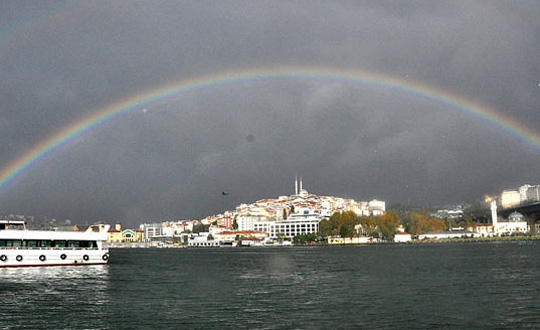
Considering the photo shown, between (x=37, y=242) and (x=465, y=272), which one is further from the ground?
(x=37, y=242)

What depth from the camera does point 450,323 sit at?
72.6ft

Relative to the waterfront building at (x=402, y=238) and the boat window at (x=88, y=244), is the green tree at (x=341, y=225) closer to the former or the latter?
the waterfront building at (x=402, y=238)

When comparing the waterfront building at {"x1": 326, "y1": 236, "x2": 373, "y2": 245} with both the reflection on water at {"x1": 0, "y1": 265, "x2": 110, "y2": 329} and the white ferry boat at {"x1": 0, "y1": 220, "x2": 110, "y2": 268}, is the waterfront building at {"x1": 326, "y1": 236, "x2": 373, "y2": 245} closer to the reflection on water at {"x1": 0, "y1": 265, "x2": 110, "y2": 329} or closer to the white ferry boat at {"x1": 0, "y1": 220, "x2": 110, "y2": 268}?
the white ferry boat at {"x1": 0, "y1": 220, "x2": 110, "y2": 268}

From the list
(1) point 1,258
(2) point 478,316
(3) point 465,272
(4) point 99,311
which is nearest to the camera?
(2) point 478,316

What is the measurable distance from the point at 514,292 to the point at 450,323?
1180cm

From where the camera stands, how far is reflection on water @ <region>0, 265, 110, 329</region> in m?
24.1

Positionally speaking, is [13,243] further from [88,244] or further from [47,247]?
[88,244]

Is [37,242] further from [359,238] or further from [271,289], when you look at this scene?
[359,238]

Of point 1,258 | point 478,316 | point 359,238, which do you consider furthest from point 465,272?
point 359,238

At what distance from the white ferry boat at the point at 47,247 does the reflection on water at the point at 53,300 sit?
285 inches

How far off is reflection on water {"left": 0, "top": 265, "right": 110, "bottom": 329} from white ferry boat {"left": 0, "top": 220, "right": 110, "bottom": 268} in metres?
7.24

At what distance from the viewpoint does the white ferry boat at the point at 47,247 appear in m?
55.0

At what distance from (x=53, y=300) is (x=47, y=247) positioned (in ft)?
92.8

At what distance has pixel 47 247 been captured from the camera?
5734cm
